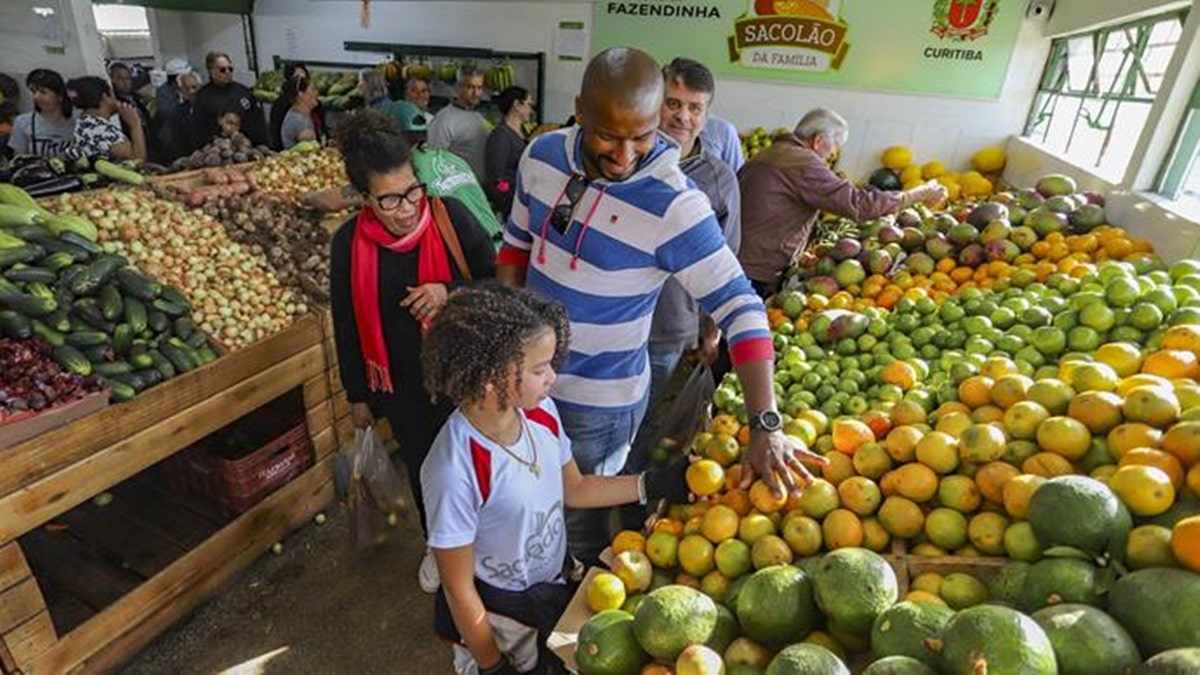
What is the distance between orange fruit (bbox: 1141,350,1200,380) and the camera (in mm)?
1513

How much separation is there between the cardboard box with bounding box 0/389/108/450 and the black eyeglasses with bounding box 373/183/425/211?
3.88 ft

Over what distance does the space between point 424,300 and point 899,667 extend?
155cm

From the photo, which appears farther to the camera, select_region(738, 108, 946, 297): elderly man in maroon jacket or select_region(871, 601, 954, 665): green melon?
select_region(738, 108, 946, 297): elderly man in maroon jacket

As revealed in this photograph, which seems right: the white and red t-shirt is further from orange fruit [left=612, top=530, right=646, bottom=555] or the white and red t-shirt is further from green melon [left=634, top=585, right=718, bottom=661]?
green melon [left=634, top=585, right=718, bottom=661]

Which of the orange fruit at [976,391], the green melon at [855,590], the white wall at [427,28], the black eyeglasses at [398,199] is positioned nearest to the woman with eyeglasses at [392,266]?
the black eyeglasses at [398,199]

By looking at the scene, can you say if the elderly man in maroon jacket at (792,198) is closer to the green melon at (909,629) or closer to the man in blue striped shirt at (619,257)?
the man in blue striped shirt at (619,257)

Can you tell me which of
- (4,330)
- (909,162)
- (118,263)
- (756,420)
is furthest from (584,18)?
(756,420)

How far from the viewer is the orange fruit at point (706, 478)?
5.25 feet

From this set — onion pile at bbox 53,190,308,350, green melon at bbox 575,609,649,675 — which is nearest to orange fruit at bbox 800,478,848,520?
green melon at bbox 575,609,649,675

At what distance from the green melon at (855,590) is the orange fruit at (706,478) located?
455 mm

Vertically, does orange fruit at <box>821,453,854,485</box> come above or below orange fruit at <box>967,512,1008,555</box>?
below

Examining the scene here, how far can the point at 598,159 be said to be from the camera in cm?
160

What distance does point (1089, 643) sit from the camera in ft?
2.92

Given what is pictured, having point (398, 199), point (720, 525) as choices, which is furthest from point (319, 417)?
point (720, 525)
